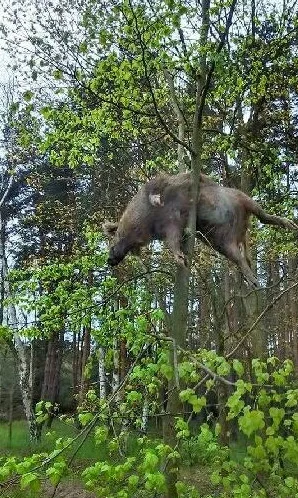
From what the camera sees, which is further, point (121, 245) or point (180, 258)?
point (121, 245)

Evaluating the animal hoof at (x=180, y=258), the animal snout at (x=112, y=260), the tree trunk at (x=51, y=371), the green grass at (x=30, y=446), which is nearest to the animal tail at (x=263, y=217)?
the animal hoof at (x=180, y=258)

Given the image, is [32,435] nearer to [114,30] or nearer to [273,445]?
[114,30]

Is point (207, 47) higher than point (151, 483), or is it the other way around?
point (207, 47)

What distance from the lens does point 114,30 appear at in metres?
6.39

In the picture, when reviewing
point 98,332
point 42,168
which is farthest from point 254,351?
point 42,168

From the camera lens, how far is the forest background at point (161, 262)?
159 inches

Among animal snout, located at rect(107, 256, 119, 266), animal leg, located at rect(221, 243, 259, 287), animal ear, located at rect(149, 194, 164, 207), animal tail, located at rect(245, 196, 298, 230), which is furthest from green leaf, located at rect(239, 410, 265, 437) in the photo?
animal snout, located at rect(107, 256, 119, 266)

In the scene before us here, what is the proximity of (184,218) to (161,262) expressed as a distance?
532cm

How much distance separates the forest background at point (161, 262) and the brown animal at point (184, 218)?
259 millimetres

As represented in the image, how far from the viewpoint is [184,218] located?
16.9ft

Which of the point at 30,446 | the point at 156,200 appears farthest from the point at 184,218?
the point at 30,446

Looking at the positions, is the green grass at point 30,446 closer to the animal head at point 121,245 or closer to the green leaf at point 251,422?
the animal head at point 121,245

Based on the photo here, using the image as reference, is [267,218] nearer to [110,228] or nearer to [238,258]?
[238,258]

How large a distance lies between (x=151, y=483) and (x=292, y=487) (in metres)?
1.94
